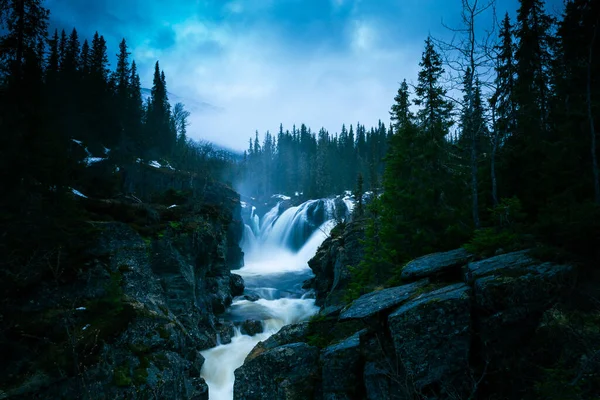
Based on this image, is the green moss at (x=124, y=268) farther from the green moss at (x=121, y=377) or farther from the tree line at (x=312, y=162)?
the tree line at (x=312, y=162)

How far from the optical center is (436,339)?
22.0 ft

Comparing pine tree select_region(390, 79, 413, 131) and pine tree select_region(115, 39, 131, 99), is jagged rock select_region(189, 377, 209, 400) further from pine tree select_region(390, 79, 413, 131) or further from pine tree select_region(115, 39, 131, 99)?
pine tree select_region(115, 39, 131, 99)

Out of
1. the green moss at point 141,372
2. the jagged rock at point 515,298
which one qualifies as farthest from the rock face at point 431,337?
the green moss at point 141,372

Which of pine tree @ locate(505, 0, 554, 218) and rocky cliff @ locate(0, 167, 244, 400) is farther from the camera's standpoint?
pine tree @ locate(505, 0, 554, 218)

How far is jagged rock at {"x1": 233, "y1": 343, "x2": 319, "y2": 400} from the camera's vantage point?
8398mm

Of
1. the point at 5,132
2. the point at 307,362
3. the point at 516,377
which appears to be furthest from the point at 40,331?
the point at 516,377

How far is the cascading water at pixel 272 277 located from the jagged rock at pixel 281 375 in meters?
8.05

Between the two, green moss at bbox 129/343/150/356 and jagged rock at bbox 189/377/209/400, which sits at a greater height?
green moss at bbox 129/343/150/356

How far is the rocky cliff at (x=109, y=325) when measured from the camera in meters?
9.11

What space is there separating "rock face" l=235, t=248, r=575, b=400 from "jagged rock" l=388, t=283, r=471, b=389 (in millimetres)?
20

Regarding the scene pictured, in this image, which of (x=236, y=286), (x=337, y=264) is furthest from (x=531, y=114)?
(x=236, y=286)

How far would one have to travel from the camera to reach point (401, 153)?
1720cm

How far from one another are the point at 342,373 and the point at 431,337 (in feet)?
8.94

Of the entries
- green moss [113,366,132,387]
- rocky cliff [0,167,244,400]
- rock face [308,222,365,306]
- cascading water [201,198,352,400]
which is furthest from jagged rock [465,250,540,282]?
cascading water [201,198,352,400]
